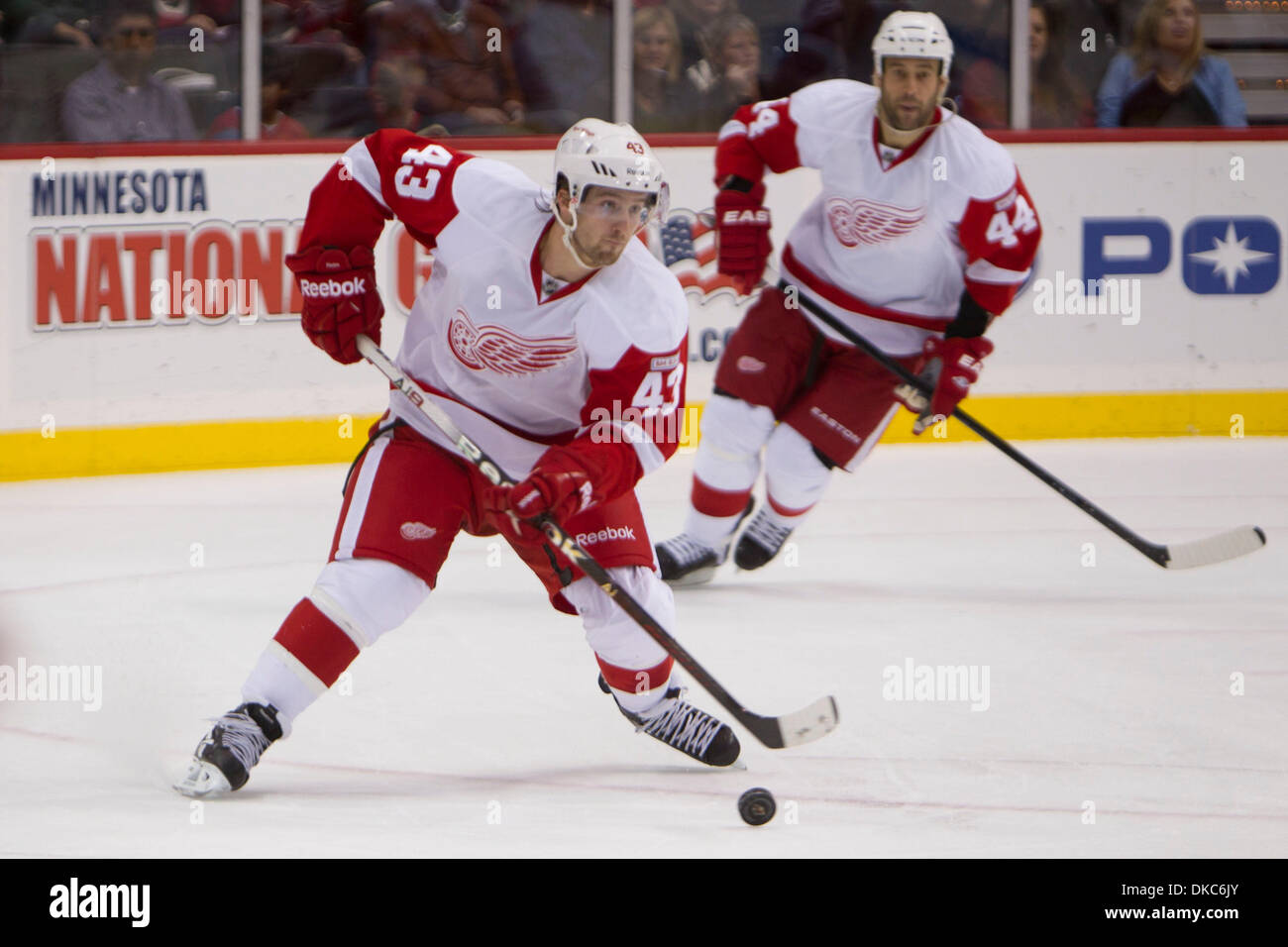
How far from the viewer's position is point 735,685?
13.1ft

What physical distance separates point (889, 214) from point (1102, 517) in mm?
821

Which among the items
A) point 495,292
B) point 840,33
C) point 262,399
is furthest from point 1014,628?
point 840,33

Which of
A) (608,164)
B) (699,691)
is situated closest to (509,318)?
(608,164)

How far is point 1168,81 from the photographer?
23.2 ft

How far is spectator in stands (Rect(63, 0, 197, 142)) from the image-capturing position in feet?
19.4

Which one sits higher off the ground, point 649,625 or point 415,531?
point 415,531

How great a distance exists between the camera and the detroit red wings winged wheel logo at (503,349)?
3.18 meters

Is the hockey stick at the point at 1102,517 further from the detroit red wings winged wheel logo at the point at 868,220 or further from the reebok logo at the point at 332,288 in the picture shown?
the reebok logo at the point at 332,288

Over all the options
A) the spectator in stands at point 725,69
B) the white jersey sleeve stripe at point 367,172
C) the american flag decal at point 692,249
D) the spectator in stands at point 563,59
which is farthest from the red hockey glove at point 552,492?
the spectator in stands at point 725,69

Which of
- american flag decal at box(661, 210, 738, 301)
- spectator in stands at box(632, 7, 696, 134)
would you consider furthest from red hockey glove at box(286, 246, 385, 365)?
spectator in stands at box(632, 7, 696, 134)

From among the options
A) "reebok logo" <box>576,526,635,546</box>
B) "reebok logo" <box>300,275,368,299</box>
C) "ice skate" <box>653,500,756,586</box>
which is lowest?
"ice skate" <box>653,500,756,586</box>

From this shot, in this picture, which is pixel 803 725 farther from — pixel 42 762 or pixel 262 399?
pixel 262 399

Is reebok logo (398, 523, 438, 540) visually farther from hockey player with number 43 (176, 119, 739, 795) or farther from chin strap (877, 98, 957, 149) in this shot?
chin strap (877, 98, 957, 149)

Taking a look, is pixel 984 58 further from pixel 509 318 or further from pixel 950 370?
pixel 509 318
